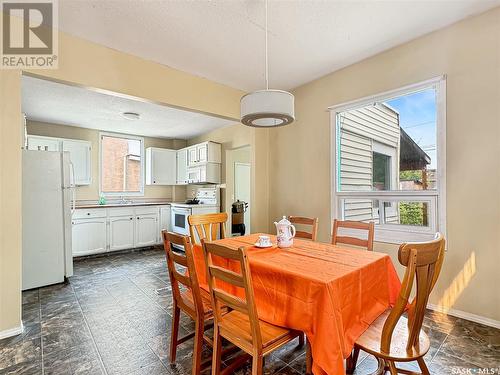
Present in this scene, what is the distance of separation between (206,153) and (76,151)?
99.7 inches

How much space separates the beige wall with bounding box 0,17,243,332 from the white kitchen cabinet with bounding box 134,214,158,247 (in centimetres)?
301

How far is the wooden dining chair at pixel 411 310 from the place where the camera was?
3.74ft

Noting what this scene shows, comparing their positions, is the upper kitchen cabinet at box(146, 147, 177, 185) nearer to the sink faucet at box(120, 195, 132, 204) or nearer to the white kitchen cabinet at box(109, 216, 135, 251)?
the sink faucet at box(120, 195, 132, 204)

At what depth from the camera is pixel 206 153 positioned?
5410mm

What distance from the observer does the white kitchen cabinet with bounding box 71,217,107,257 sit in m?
4.62

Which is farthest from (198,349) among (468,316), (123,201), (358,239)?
(123,201)

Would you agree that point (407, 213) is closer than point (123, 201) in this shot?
Yes

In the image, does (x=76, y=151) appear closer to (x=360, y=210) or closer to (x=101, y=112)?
(x=101, y=112)

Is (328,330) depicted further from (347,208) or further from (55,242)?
(55,242)

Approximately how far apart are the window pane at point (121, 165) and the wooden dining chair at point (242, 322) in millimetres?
5104

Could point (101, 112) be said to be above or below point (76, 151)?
above

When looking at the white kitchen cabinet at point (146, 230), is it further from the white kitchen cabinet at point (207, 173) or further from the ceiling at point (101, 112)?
the ceiling at point (101, 112)

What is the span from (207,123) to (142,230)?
8.51ft

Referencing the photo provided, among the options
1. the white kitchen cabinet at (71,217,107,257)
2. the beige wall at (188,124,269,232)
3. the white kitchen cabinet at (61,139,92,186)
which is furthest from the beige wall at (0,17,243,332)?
the white kitchen cabinet at (61,139,92,186)
